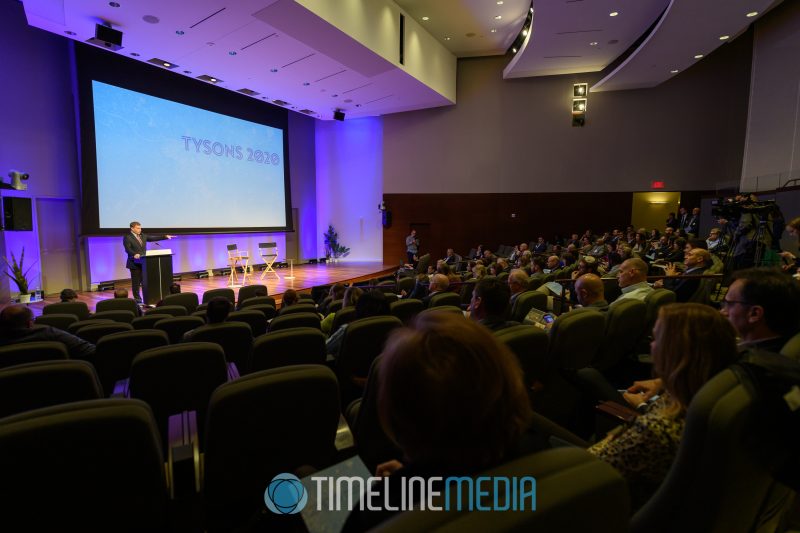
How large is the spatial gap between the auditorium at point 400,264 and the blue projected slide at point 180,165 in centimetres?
6

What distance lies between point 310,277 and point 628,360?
30.4 feet

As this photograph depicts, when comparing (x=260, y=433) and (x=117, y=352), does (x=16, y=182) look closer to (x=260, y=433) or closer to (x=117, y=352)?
(x=117, y=352)

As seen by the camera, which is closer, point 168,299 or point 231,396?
point 231,396

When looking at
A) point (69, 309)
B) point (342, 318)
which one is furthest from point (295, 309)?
point (69, 309)

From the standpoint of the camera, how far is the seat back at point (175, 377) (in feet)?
6.42

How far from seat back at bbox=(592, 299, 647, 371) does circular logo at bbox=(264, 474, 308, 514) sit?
2117 mm

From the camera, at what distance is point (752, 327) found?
1.61 metres

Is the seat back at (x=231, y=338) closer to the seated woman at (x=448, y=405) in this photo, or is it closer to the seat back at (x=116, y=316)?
the seat back at (x=116, y=316)

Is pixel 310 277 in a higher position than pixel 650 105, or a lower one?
lower

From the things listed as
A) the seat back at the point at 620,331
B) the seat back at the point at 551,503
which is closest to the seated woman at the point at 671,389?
the seat back at the point at 551,503

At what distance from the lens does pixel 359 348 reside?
2.60m

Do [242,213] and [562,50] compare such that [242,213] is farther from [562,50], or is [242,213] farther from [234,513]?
[234,513]

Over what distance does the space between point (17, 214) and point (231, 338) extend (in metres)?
7.20

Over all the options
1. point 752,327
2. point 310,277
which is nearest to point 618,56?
point 310,277
